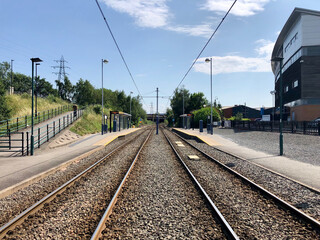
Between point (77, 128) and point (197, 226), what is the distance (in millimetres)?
23846

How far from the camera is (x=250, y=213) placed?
540 cm

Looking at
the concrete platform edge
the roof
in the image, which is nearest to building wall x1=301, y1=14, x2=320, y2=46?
the roof

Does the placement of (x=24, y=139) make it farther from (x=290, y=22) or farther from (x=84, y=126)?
(x=290, y=22)

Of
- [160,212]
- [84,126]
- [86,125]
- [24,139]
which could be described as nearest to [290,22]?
[86,125]

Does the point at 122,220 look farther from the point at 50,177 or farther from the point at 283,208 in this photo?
the point at 50,177

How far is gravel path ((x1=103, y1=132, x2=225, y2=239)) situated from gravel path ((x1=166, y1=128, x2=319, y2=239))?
0.47m

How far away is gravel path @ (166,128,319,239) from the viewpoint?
176 inches

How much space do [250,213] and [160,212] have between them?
A: 77.8 inches

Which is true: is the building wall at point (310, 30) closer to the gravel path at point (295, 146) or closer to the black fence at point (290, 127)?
the black fence at point (290, 127)

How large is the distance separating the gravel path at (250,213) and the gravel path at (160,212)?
0.47 m

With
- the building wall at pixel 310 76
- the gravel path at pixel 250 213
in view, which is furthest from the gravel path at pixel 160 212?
the building wall at pixel 310 76

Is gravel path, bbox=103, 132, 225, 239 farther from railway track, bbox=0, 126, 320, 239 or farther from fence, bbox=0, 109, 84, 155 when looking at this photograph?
fence, bbox=0, 109, 84, 155

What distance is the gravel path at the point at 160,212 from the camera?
14.5ft

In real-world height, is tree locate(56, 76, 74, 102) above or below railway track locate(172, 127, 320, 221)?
above
